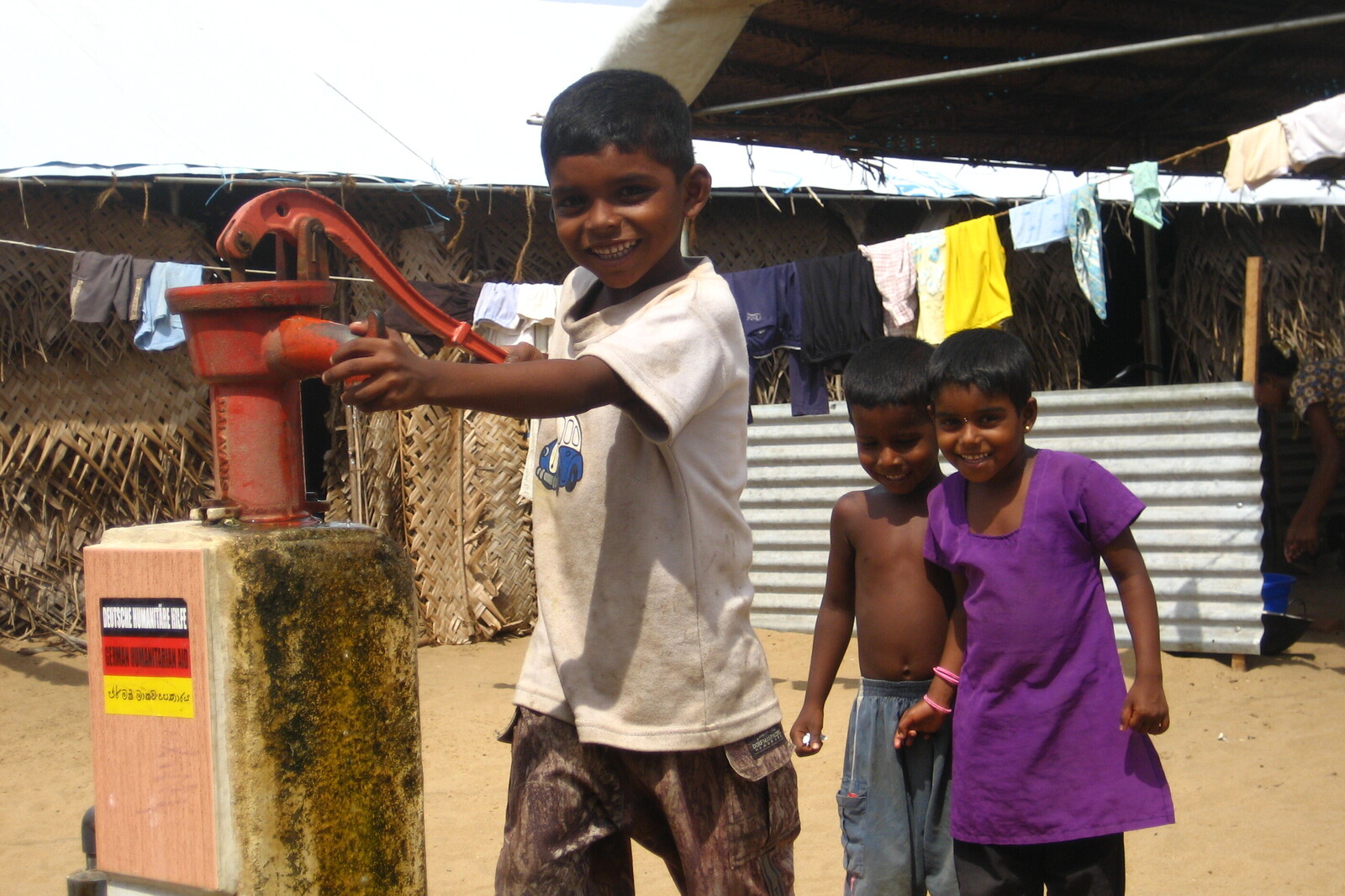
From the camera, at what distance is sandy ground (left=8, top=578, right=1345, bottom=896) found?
11.3 feet

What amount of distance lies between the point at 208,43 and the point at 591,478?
7.99 metres

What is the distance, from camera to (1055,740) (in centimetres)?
220

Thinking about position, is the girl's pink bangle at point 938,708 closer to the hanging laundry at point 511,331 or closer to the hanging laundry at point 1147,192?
the hanging laundry at point 1147,192

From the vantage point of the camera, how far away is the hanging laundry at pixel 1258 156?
184 inches

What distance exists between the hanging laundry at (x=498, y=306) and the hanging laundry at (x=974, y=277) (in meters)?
2.36

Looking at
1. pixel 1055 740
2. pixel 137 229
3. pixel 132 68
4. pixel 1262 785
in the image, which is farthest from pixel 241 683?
pixel 132 68

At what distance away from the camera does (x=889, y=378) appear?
2518mm

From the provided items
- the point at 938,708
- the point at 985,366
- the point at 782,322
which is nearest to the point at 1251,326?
the point at 782,322

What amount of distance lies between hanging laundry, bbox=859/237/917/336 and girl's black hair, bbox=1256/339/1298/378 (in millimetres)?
2976

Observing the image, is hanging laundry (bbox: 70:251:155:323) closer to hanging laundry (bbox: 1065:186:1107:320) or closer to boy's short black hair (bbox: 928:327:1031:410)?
hanging laundry (bbox: 1065:186:1107:320)

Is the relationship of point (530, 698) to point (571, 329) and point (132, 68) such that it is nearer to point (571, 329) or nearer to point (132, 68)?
point (571, 329)

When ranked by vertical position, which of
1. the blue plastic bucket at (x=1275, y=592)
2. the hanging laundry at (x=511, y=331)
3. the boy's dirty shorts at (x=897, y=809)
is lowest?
the blue plastic bucket at (x=1275, y=592)

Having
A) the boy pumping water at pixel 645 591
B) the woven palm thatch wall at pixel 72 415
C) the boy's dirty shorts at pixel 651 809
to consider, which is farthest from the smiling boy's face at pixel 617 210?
the woven palm thatch wall at pixel 72 415

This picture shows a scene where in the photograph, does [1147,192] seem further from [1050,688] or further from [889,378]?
[1050,688]
